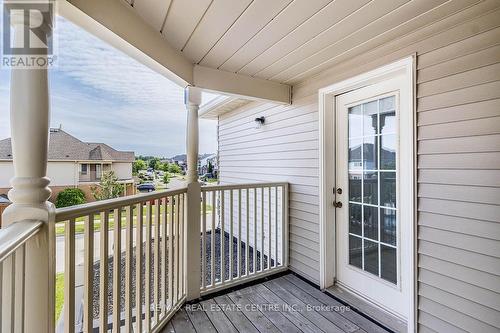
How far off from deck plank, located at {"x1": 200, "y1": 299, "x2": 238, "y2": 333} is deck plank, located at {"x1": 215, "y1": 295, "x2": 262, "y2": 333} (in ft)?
0.13

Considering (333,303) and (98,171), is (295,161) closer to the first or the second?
(333,303)

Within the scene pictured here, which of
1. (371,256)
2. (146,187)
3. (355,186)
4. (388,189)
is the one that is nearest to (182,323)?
(146,187)

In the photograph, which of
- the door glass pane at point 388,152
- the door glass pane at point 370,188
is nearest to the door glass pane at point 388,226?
the door glass pane at point 370,188

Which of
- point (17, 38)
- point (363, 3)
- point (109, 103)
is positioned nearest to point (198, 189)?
point (109, 103)

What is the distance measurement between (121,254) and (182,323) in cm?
89

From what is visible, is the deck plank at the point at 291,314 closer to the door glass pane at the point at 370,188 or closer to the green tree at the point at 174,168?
the door glass pane at the point at 370,188

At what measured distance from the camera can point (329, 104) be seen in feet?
9.08

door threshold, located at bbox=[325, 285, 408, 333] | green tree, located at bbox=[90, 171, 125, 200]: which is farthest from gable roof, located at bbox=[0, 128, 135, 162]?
door threshold, located at bbox=[325, 285, 408, 333]

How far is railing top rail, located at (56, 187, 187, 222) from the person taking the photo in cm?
121

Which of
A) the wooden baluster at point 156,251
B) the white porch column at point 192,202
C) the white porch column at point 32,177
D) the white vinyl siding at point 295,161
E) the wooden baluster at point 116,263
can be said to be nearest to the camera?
the white porch column at point 32,177

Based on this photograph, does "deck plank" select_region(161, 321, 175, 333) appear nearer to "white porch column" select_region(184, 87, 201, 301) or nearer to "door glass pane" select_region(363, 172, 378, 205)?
"white porch column" select_region(184, 87, 201, 301)

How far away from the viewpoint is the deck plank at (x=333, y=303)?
2.11 m

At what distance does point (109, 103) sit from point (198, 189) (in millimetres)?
1235

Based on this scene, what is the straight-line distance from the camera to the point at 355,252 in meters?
2.61
